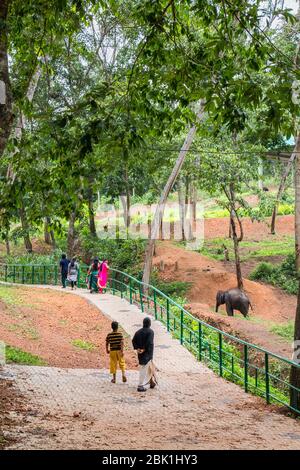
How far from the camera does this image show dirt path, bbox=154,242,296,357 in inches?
851

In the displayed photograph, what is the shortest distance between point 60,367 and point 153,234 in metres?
13.4

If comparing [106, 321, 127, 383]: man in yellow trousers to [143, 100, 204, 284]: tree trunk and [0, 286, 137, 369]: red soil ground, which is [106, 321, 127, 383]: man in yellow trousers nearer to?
[0, 286, 137, 369]: red soil ground

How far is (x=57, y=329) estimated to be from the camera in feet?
57.2

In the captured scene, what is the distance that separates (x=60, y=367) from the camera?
13289 millimetres

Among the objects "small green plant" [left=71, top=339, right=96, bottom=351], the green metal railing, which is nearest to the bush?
the green metal railing

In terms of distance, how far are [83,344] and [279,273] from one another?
18.9 metres

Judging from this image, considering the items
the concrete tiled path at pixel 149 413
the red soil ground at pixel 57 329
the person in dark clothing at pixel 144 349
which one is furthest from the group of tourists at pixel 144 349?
the red soil ground at pixel 57 329

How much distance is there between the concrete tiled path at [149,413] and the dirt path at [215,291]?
781cm

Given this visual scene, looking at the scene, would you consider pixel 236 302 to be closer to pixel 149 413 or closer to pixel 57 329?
pixel 57 329

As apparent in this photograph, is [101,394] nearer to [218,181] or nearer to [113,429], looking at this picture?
[113,429]

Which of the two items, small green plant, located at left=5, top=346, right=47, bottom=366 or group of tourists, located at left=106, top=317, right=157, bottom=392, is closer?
group of tourists, located at left=106, top=317, right=157, bottom=392

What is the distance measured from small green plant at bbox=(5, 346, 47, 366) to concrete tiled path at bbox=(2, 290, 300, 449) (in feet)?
1.95

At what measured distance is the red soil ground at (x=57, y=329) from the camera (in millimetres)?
14438

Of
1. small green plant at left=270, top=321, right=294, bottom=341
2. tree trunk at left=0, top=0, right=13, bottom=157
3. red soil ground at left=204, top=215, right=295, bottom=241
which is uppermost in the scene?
tree trunk at left=0, top=0, right=13, bottom=157
